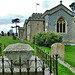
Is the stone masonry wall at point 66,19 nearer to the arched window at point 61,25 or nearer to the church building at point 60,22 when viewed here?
the church building at point 60,22

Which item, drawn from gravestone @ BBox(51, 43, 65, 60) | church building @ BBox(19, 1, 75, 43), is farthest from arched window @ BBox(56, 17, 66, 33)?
gravestone @ BBox(51, 43, 65, 60)

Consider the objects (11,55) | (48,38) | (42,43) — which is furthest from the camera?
(42,43)

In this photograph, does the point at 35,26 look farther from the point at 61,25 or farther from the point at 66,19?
the point at 66,19

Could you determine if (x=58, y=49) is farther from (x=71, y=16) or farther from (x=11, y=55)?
(x=71, y=16)

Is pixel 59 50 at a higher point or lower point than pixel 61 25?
lower

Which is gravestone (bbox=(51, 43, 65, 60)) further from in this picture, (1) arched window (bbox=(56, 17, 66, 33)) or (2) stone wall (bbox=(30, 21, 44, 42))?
(2) stone wall (bbox=(30, 21, 44, 42))

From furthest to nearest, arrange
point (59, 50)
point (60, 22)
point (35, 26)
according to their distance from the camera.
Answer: point (35, 26) → point (60, 22) → point (59, 50)

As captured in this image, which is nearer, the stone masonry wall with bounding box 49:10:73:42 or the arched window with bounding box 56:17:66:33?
the stone masonry wall with bounding box 49:10:73:42

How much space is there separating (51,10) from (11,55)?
716 inches

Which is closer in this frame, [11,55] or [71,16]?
[11,55]

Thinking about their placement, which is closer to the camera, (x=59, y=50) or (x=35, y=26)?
(x=59, y=50)

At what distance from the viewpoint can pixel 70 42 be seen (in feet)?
70.2

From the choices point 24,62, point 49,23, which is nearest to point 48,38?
→ point 49,23

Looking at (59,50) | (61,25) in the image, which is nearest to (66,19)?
(61,25)
